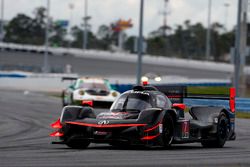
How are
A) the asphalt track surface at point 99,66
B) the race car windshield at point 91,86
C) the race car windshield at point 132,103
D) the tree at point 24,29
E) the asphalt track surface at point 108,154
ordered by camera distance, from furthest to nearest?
the tree at point 24,29
the asphalt track surface at point 99,66
the race car windshield at point 91,86
the race car windshield at point 132,103
the asphalt track surface at point 108,154

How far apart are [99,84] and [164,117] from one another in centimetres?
1971

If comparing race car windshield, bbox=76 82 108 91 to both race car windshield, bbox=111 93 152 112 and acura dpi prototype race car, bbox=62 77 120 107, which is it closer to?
acura dpi prototype race car, bbox=62 77 120 107

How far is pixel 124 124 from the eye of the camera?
14.2 metres

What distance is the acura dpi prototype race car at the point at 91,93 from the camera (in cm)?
3253

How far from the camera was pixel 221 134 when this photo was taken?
52.1 feet

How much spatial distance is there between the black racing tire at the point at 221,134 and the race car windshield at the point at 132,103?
145cm

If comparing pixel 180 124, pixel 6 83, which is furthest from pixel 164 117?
pixel 6 83

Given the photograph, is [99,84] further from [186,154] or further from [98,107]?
[186,154]

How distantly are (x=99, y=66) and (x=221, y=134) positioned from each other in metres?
80.7

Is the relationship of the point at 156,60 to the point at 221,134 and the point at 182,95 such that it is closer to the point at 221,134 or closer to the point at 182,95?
the point at 182,95

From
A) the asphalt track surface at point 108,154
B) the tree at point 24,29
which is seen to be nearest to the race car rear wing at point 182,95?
the asphalt track surface at point 108,154

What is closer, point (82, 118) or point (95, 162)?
point (95, 162)

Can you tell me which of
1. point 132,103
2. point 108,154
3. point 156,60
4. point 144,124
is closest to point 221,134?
point 132,103

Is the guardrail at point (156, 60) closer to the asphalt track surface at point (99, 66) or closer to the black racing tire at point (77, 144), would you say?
the asphalt track surface at point (99, 66)
